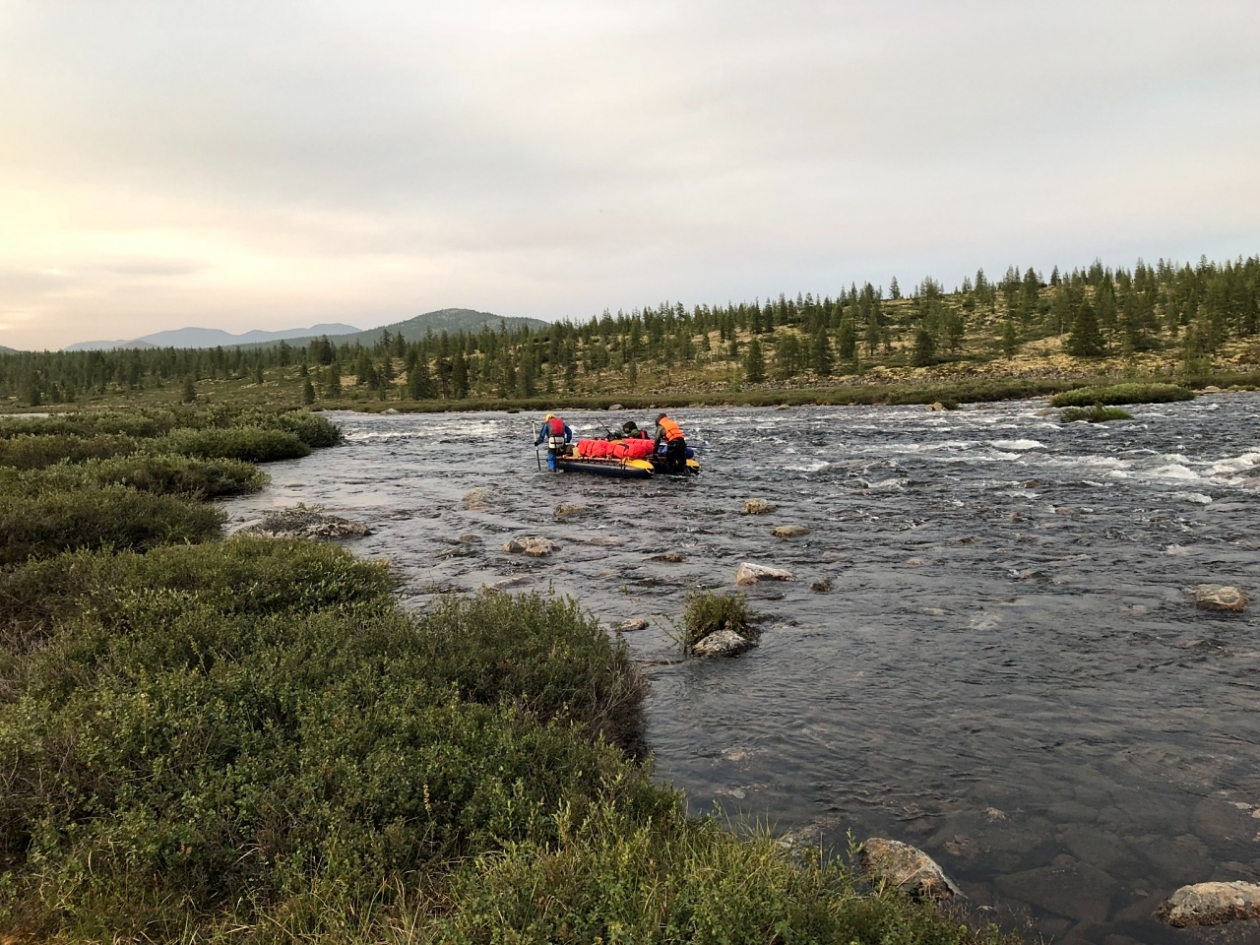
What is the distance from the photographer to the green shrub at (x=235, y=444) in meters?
26.9

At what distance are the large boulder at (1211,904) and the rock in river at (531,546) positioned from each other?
36.5 ft

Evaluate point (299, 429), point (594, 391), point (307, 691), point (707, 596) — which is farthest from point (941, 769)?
point (594, 391)

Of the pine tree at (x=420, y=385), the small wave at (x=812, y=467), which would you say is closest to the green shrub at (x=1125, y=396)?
the small wave at (x=812, y=467)

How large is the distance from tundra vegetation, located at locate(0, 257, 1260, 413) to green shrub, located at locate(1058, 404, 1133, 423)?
16363mm

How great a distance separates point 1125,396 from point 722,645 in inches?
1755

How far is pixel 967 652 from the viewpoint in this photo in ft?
28.9

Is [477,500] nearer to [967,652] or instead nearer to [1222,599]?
[967,652]

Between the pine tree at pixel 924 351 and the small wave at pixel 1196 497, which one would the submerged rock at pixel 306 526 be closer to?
the small wave at pixel 1196 497

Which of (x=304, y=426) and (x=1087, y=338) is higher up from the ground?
(x=1087, y=338)

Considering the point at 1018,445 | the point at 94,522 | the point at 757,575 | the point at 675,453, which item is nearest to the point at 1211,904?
the point at 757,575

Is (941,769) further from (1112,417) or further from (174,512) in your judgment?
(1112,417)

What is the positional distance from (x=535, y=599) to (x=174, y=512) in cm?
930

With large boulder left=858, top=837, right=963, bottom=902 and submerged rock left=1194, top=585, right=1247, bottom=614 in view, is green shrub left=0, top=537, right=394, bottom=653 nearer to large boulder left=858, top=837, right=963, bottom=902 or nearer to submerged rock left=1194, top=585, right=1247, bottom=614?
large boulder left=858, top=837, right=963, bottom=902

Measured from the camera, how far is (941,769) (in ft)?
20.8
